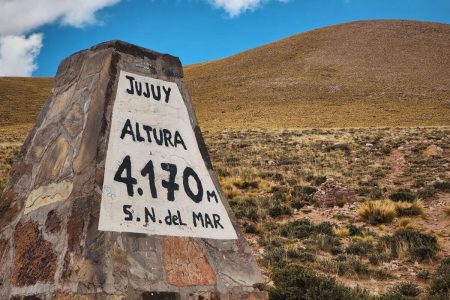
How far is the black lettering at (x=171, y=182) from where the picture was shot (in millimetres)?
3598

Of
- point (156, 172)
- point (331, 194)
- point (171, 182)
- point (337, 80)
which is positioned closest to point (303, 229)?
point (331, 194)

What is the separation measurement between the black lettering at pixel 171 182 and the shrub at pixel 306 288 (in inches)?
136

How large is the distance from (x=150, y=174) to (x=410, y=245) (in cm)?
782

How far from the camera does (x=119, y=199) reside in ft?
10.7

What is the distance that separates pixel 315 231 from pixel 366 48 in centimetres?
7559

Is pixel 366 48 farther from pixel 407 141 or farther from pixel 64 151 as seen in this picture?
pixel 64 151

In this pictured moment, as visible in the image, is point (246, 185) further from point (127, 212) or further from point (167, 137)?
point (127, 212)

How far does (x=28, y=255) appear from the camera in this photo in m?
3.29

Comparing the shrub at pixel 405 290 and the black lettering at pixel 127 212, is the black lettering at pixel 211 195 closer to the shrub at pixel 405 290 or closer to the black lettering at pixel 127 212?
the black lettering at pixel 127 212

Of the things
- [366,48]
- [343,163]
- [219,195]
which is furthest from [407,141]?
[366,48]

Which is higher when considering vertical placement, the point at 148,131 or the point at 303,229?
the point at 303,229

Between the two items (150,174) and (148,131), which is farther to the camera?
(148,131)

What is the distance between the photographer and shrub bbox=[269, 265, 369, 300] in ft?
21.1

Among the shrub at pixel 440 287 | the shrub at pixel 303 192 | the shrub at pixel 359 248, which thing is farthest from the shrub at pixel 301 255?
the shrub at pixel 303 192
